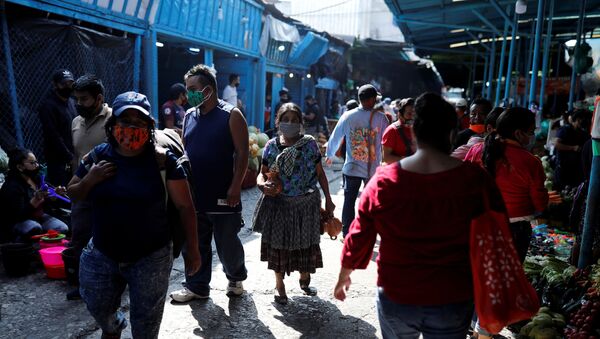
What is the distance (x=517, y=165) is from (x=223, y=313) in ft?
8.25

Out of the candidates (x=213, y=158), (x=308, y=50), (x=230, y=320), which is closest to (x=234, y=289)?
(x=230, y=320)

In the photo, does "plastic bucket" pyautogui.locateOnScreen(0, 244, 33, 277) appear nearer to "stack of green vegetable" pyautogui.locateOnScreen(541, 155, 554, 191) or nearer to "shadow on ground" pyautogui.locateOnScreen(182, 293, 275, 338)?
"shadow on ground" pyautogui.locateOnScreen(182, 293, 275, 338)

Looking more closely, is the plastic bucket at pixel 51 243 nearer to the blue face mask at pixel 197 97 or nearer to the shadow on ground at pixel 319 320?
the blue face mask at pixel 197 97

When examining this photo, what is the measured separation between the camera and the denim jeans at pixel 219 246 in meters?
3.96

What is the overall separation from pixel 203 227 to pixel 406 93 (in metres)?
23.2

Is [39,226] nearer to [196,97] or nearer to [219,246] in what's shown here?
[219,246]

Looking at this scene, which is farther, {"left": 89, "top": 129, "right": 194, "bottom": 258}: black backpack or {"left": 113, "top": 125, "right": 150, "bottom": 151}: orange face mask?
{"left": 89, "top": 129, "right": 194, "bottom": 258}: black backpack

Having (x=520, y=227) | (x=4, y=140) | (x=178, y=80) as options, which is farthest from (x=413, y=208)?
(x=178, y=80)

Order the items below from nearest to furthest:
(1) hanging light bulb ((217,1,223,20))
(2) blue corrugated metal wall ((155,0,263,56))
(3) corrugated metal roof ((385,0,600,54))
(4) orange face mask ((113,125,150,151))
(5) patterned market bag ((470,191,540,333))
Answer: (5) patterned market bag ((470,191,540,333)), (4) orange face mask ((113,125,150,151)), (2) blue corrugated metal wall ((155,0,263,56)), (3) corrugated metal roof ((385,0,600,54)), (1) hanging light bulb ((217,1,223,20))

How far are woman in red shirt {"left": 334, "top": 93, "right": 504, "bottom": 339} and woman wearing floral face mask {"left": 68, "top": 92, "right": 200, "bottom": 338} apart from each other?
1.13 metres

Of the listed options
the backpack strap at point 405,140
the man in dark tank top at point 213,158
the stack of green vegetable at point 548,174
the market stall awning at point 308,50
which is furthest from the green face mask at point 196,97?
the market stall awning at point 308,50

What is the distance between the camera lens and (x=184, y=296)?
13.2 feet

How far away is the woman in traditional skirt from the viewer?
4020mm

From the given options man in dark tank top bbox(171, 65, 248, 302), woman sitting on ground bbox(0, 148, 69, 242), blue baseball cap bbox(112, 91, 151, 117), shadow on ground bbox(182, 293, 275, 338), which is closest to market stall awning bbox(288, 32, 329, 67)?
woman sitting on ground bbox(0, 148, 69, 242)
